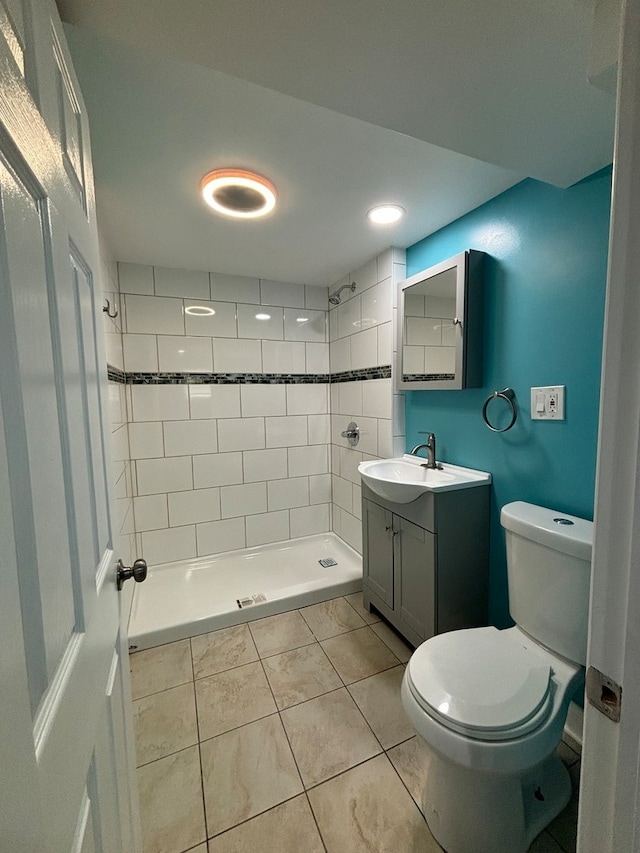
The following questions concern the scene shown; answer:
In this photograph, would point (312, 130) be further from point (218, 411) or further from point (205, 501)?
point (205, 501)

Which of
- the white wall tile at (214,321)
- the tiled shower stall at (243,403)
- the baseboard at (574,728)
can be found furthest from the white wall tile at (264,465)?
the baseboard at (574,728)

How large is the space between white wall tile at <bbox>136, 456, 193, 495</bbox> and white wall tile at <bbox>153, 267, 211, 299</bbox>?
3.66ft

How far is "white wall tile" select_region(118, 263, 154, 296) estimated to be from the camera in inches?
84.8

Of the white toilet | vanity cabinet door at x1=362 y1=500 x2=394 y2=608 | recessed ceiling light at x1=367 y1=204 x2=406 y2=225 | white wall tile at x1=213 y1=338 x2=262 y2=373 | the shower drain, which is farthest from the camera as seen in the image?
white wall tile at x1=213 y1=338 x2=262 y2=373

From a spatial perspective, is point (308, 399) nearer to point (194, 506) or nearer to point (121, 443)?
point (194, 506)

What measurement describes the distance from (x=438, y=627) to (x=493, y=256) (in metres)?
1.65

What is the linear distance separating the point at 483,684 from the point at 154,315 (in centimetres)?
248

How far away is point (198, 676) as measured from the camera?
1.60m

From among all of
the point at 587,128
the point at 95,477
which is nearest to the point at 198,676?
the point at 95,477

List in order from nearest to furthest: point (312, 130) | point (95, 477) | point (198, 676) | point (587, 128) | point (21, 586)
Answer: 1. point (21, 586)
2. point (95, 477)
3. point (587, 128)
4. point (312, 130)
5. point (198, 676)

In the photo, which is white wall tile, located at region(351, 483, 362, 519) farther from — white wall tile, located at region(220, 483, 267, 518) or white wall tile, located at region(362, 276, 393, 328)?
white wall tile, located at region(362, 276, 393, 328)

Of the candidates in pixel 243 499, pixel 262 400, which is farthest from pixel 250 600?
pixel 262 400

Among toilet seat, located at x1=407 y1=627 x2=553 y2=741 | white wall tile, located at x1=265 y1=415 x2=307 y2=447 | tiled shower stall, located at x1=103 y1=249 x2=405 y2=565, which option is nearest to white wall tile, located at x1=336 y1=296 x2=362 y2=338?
tiled shower stall, located at x1=103 y1=249 x2=405 y2=565

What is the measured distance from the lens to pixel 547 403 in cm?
131
